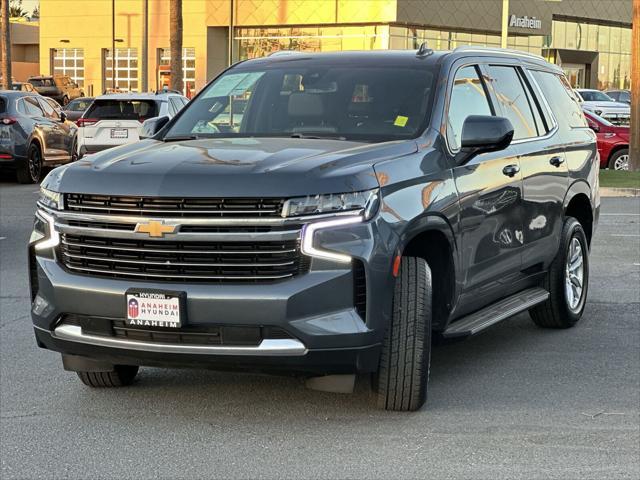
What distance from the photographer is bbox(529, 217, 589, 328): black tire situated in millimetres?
8125

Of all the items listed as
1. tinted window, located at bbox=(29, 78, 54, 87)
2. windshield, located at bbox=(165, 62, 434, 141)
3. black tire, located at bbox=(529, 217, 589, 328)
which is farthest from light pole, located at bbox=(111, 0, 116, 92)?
windshield, located at bbox=(165, 62, 434, 141)

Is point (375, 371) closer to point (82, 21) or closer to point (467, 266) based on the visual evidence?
point (467, 266)

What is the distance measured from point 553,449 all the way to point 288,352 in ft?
4.37

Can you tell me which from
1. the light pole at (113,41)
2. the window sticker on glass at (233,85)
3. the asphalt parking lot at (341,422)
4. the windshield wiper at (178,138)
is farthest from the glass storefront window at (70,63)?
the windshield wiper at (178,138)

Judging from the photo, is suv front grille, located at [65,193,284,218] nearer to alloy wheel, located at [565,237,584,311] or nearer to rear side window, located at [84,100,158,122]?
alloy wheel, located at [565,237,584,311]

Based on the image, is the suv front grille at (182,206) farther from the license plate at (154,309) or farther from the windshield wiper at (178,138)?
the windshield wiper at (178,138)

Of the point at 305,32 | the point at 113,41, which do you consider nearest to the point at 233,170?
the point at 305,32

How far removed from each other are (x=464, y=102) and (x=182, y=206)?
2269mm

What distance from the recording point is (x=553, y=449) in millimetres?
5422

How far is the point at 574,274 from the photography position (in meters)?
8.55

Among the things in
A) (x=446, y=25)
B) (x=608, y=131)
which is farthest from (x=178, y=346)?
(x=446, y=25)

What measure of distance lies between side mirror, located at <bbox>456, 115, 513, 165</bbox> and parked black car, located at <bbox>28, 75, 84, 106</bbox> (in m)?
55.7

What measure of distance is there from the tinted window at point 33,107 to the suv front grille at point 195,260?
57.9 feet

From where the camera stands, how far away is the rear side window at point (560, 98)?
832 centimetres
